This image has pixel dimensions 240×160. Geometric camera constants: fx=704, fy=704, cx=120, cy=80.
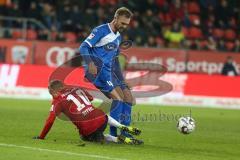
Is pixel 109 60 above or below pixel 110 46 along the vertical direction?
below

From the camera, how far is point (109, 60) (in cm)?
1248

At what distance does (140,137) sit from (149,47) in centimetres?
1550

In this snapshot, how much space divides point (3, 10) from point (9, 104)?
834 cm

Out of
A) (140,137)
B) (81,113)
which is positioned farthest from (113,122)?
(140,137)

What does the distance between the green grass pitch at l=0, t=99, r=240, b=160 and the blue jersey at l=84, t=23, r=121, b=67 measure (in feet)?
5.11

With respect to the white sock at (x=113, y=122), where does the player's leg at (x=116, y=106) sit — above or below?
above

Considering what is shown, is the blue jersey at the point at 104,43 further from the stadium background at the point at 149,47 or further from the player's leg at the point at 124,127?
the stadium background at the point at 149,47

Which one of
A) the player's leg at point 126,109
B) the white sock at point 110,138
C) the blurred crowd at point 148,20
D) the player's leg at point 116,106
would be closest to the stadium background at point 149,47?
the blurred crowd at point 148,20

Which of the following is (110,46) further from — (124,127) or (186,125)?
(186,125)

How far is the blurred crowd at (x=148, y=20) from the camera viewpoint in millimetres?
28834

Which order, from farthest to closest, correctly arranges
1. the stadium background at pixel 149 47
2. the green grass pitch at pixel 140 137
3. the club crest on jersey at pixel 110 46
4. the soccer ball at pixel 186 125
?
1. the stadium background at pixel 149 47
2. the soccer ball at pixel 186 125
3. the club crest on jersey at pixel 110 46
4. the green grass pitch at pixel 140 137

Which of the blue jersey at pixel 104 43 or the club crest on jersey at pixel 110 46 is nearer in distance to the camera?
the blue jersey at pixel 104 43

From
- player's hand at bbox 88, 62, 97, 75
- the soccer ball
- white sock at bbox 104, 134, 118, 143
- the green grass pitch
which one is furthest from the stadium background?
player's hand at bbox 88, 62, 97, 75

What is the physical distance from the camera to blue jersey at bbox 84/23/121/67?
12.3 m
